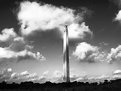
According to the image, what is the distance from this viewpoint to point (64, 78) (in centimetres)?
1875

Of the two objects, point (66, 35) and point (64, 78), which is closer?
point (64, 78)

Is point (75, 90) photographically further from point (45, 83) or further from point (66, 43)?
point (66, 43)

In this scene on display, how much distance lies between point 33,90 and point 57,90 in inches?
63.7

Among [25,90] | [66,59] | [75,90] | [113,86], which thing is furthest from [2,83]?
[113,86]

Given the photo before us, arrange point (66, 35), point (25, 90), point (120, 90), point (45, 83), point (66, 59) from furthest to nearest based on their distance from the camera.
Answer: point (66, 35) → point (66, 59) → point (45, 83) → point (120, 90) → point (25, 90)

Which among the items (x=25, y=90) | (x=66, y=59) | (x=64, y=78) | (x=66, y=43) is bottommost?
(x=25, y=90)

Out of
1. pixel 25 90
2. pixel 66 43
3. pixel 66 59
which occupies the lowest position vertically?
pixel 25 90

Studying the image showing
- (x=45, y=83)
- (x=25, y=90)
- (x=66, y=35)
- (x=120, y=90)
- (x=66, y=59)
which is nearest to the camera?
(x=25, y=90)

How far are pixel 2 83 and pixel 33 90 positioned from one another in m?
2.97

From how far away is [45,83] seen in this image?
59.6 ft

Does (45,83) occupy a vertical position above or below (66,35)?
below

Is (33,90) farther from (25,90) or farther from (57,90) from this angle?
(57,90)

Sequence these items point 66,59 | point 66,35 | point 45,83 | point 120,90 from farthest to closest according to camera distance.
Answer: point 66,35
point 66,59
point 45,83
point 120,90

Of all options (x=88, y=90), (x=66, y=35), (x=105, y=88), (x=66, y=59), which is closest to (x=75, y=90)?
(x=88, y=90)
